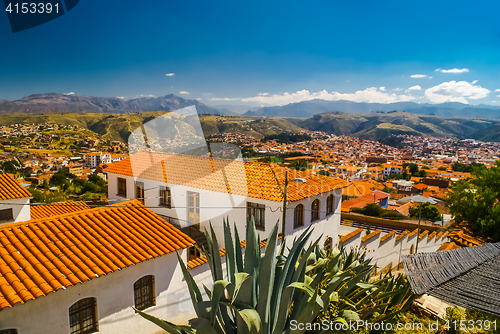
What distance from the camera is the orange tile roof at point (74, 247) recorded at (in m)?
4.14

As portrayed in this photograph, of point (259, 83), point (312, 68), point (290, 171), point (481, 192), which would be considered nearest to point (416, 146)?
point (312, 68)

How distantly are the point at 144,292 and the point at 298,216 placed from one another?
5.67m

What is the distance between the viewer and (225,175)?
34.2 ft

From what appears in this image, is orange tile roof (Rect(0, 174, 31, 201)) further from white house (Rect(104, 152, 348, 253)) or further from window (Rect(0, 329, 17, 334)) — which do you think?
window (Rect(0, 329, 17, 334))

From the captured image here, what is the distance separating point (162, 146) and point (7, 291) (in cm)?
1195

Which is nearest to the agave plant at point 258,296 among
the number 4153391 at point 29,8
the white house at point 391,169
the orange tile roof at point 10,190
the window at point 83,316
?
the window at point 83,316

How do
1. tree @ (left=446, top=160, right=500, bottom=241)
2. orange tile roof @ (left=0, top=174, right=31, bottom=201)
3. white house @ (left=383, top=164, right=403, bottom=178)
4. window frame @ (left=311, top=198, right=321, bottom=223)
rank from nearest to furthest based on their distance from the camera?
window frame @ (left=311, top=198, right=321, bottom=223) < orange tile roof @ (left=0, top=174, right=31, bottom=201) < tree @ (left=446, top=160, right=500, bottom=241) < white house @ (left=383, top=164, right=403, bottom=178)

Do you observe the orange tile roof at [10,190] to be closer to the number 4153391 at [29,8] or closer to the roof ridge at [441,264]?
the number 4153391 at [29,8]

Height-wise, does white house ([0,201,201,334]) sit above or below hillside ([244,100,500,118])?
below

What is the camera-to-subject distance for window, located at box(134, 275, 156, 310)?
5.30m

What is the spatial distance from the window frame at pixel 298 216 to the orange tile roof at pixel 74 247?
174 inches

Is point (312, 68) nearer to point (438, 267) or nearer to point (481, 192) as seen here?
point (481, 192)

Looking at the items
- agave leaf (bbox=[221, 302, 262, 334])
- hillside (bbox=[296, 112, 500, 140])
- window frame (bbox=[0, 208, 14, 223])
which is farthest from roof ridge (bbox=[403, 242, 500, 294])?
hillside (bbox=[296, 112, 500, 140])

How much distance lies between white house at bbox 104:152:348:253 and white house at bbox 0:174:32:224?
10.7 feet
